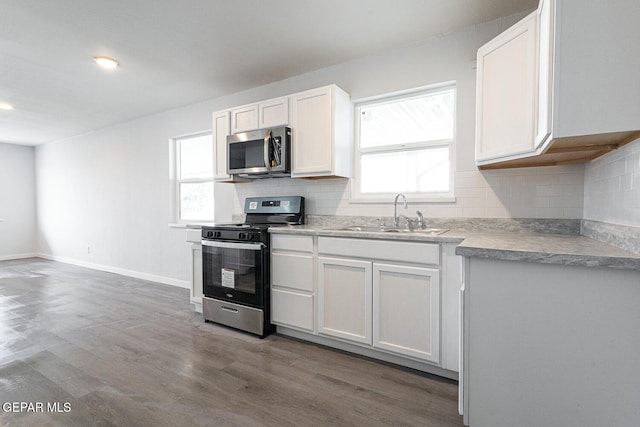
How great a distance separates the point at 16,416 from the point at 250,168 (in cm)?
233

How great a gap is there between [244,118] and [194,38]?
0.86 metres

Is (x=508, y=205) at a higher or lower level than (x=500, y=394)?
higher

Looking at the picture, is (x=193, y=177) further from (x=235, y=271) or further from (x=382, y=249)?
(x=382, y=249)

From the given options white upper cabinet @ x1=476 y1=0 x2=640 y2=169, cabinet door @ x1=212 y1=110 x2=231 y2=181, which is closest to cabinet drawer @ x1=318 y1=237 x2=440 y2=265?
white upper cabinet @ x1=476 y1=0 x2=640 y2=169

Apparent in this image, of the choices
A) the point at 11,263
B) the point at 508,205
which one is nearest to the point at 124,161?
the point at 11,263

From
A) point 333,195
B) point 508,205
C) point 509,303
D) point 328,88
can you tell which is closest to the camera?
point 509,303

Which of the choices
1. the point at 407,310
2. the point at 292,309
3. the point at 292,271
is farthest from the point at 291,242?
the point at 407,310

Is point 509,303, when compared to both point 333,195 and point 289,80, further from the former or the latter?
point 289,80

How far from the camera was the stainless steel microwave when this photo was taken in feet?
9.60

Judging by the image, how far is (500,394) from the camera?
4.50 ft

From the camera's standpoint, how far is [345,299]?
234cm

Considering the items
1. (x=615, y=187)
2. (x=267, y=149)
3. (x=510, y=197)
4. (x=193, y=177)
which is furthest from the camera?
(x=193, y=177)

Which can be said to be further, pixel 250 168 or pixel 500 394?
pixel 250 168

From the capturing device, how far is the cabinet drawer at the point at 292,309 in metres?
2.53
